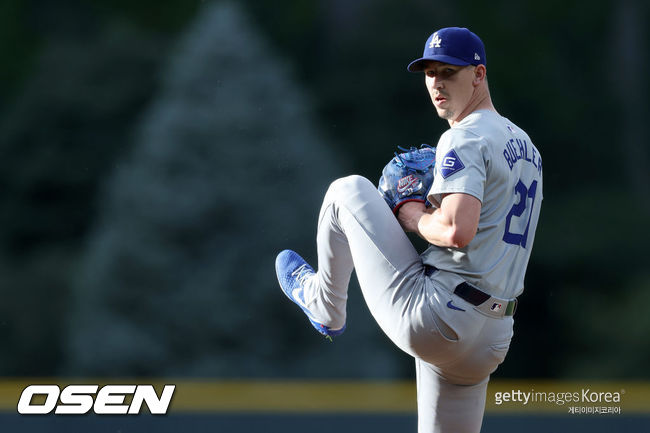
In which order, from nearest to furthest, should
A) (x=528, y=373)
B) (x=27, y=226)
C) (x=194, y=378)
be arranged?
1. (x=194, y=378)
2. (x=528, y=373)
3. (x=27, y=226)

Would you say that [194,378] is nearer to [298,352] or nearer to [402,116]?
[298,352]

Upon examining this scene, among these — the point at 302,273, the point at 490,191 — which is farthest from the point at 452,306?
the point at 302,273

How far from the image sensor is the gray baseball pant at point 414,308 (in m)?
2.48

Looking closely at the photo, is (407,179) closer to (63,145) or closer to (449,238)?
(449,238)

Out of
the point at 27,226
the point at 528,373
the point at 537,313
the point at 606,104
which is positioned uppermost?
the point at 606,104

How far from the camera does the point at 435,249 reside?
2.57 metres

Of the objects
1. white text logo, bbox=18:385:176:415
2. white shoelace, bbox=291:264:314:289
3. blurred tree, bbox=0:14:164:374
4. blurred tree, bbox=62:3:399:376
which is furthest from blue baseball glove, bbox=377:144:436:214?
blurred tree, bbox=0:14:164:374

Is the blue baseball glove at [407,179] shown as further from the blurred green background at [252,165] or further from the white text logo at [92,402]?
the blurred green background at [252,165]

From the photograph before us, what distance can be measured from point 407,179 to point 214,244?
523 cm

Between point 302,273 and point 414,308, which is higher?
point 302,273

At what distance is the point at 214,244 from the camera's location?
770cm

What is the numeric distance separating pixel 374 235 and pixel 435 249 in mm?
A: 195

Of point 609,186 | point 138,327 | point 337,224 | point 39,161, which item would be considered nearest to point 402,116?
point 609,186

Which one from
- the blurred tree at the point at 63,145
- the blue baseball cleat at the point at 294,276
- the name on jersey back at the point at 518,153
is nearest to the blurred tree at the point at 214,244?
the blurred tree at the point at 63,145
